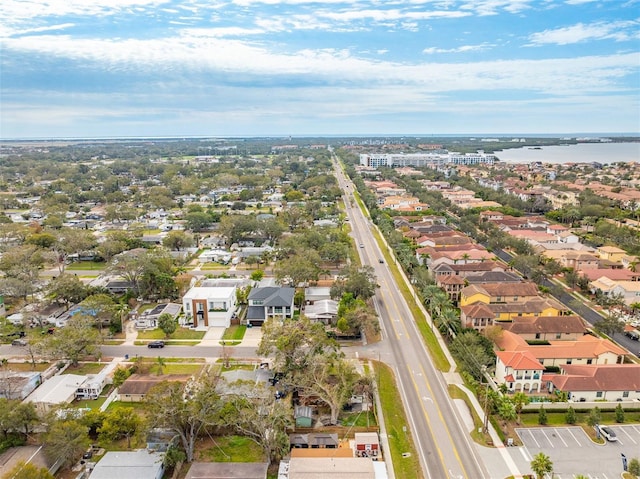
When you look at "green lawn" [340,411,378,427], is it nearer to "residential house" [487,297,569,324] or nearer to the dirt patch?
the dirt patch

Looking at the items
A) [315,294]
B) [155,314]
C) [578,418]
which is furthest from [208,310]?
[578,418]

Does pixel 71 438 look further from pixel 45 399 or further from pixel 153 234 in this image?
pixel 153 234

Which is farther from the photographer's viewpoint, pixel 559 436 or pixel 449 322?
pixel 449 322

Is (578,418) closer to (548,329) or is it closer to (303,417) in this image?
(548,329)

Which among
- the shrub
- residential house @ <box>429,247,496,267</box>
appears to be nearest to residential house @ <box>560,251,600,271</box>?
residential house @ <box>429,247,496,267</box>

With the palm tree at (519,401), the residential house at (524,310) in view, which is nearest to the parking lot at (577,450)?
the palm tree at (519,401)

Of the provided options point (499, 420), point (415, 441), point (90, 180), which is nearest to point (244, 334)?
point (415, 441)
